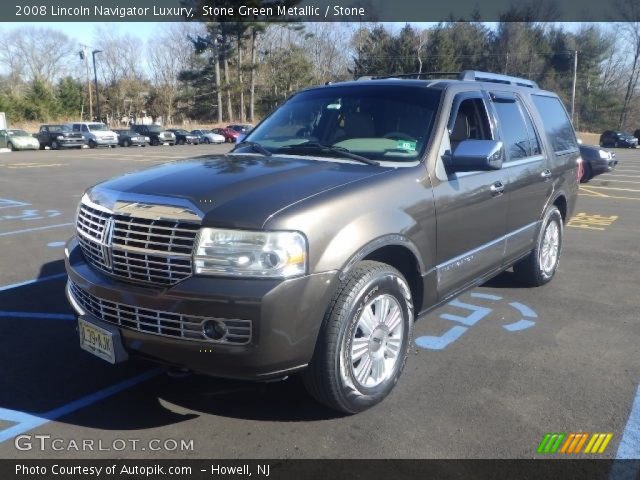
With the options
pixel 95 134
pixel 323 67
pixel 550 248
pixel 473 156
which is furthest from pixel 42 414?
pixel 323 67

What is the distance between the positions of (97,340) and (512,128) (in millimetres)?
3710

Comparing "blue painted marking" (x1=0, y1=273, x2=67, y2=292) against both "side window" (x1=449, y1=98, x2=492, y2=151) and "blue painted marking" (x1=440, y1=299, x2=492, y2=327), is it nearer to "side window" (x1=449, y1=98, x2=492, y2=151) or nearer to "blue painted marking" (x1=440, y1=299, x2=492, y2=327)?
"blue painted marking" (x1=440, y1=299, x2=492, y2=327)

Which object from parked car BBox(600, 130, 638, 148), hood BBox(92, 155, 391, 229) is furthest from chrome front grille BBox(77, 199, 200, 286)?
parked car BBox(600, 130, 638, 148)

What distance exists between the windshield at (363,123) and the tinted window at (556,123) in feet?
6.47

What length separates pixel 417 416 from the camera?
333 cm

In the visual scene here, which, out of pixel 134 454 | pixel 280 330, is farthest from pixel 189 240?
pixel 134 454

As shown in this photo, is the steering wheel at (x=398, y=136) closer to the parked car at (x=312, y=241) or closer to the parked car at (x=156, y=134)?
the parked car at (x=312, y=241)

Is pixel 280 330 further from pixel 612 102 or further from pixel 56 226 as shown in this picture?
pixel 612 102

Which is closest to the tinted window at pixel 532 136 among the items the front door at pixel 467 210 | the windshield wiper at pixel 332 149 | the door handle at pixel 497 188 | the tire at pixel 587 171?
the front door at pixel 467 210

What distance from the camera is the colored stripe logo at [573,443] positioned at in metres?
3.00

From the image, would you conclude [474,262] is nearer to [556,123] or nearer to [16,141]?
[556,123]

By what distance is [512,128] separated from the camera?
4.91m

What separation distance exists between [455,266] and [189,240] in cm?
200

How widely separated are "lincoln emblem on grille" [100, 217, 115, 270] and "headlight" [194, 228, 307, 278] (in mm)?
617
